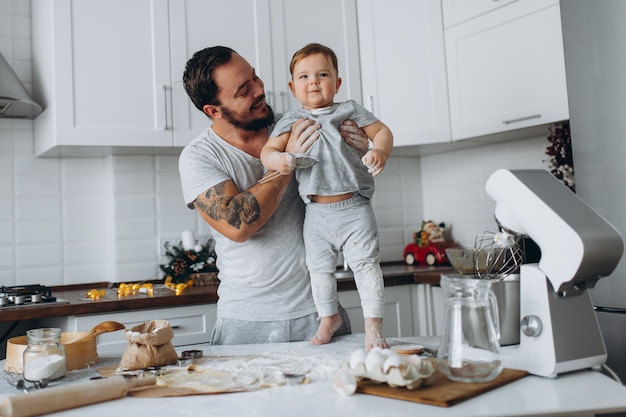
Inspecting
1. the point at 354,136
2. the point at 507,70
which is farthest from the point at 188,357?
the point at 507,70

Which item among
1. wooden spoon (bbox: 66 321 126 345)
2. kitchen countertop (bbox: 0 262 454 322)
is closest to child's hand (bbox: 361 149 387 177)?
wooden spoon (bbox: 66 321 126 345)

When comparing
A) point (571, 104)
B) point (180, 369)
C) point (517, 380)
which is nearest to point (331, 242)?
point (180, 369)

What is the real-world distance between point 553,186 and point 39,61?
7.71 ft

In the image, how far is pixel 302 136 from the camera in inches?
67.1

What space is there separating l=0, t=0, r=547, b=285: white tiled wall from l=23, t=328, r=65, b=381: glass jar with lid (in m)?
1.74

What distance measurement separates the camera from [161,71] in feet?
9.14

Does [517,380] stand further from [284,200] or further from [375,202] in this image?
[375,202]

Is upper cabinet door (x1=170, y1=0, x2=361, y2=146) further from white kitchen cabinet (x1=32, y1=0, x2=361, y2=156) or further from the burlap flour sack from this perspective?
the burlap flour sack

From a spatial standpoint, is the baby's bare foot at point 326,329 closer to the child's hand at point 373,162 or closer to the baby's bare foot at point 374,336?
the baby's bare foot at point 374,336

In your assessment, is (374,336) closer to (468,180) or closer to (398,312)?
(398,312)

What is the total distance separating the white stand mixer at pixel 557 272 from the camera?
3.76ft

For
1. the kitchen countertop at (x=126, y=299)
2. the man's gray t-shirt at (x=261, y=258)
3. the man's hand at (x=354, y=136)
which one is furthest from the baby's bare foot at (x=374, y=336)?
the kitchen countertop at (x=126, y=299)

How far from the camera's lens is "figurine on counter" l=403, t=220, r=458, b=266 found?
3244mm

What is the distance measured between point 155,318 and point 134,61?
1.09 m
